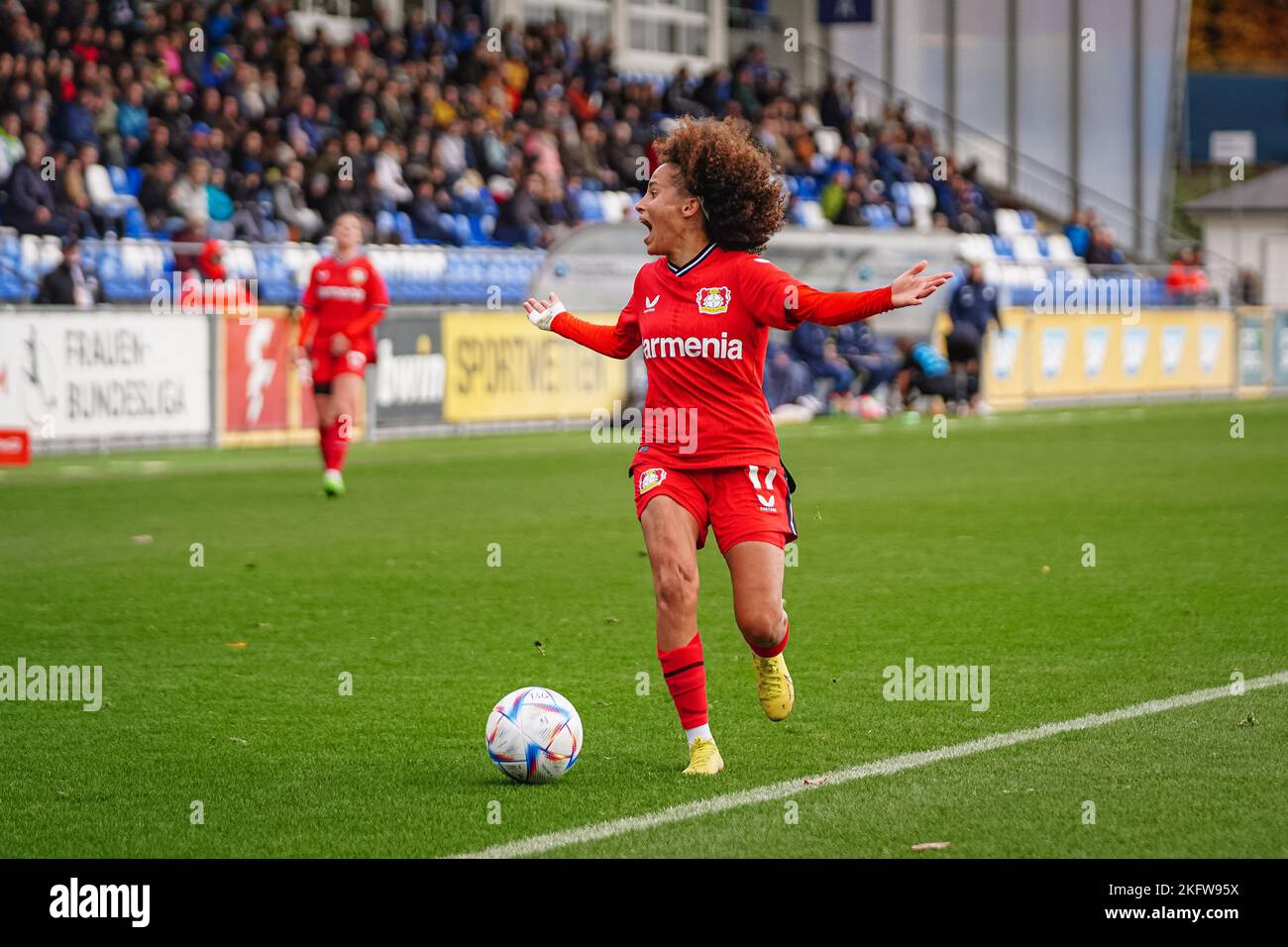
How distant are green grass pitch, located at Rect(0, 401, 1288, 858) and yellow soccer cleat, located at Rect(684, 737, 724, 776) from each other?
7 cm

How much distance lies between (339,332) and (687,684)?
33.5ft

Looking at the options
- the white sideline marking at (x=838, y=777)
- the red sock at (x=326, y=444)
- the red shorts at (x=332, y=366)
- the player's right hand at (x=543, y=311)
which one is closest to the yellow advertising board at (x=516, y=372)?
the red shorts at (x=332, y=366)

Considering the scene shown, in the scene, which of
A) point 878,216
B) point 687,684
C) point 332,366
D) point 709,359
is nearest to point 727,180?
point 709,359

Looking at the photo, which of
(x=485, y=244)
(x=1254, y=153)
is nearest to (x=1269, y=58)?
(x=1254, y=153)

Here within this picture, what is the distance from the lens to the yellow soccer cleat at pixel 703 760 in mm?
6145

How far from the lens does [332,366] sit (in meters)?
15.9

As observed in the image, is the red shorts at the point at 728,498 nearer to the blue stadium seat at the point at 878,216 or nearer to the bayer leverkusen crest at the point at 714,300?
the bayer leverkusen crest at the point at 714,300

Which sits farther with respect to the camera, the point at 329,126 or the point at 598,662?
the point at 329,126

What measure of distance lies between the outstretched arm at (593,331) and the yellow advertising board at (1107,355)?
22080 mm

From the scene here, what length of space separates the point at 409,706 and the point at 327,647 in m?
1.39

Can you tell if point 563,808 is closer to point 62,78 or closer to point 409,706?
point 409,706

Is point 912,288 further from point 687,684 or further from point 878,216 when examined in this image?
point 878,216

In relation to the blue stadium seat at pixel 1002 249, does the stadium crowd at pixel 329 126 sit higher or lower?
higher

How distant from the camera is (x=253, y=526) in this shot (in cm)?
1340
